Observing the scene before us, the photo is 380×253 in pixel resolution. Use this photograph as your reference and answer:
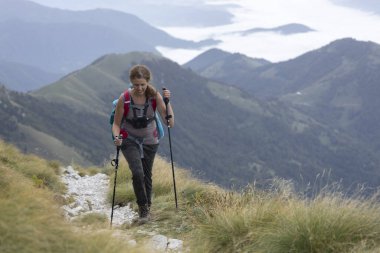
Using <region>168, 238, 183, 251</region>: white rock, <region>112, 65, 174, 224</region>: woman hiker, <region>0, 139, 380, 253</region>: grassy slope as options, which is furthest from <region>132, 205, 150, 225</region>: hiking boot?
<region>168, 238, 183, 251</region>: white rock

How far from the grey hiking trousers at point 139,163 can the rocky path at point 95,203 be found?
68cm

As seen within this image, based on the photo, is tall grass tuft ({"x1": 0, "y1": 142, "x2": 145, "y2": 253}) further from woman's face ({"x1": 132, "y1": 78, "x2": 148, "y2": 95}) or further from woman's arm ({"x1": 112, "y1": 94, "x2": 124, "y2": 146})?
woman's face ({"x1": 132, "y1": 78, "x2": 148, "y2": 95})

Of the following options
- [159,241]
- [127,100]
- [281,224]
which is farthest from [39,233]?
[127,100]

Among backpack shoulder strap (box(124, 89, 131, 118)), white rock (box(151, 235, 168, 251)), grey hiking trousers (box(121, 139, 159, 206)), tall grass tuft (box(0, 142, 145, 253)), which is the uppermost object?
backpack shoulder strap (box(124, 89, 131, 118))

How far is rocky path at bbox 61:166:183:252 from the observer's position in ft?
23.3

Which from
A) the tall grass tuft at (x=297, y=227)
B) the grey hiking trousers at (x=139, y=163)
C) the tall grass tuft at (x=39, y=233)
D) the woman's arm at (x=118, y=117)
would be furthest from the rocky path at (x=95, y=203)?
the woman's arm at (x=118, y=117)

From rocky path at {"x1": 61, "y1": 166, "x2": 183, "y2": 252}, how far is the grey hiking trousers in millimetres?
684

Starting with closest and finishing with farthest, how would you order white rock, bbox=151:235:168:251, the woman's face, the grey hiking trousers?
white rock, bbox=151:235:168:251 < the woman's face < the grey hiking trousers

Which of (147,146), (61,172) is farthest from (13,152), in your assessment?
(147,146)

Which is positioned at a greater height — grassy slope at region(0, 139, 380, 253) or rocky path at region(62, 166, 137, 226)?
grassy slope at region(0, 139, 380, 253)

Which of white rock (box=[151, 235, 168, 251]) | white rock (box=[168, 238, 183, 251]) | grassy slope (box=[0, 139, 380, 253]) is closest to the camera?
grassy slope (box=[0, 139, 380, 253])

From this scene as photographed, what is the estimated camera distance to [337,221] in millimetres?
5871

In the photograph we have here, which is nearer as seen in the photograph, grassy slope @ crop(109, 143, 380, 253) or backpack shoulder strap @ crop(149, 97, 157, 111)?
grassy slope @ crop(109, 143, 380, 253)

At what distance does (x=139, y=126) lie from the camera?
8922 millimetres
